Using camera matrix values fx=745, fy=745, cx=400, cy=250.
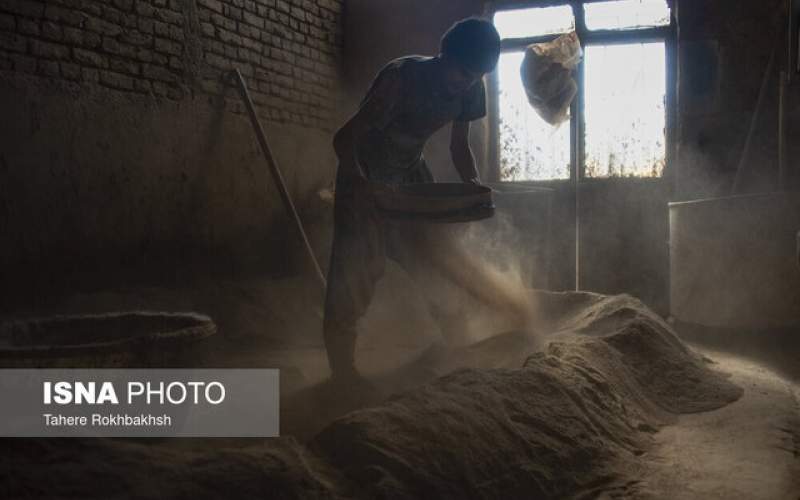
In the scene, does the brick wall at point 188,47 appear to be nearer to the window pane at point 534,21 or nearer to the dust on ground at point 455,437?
the window pane at point 534,21

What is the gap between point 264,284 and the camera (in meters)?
5.89

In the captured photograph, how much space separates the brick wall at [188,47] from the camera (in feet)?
14.5

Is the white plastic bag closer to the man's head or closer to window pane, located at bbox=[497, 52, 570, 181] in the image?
window pane, located at bbox=[497, 52, 570, 181]

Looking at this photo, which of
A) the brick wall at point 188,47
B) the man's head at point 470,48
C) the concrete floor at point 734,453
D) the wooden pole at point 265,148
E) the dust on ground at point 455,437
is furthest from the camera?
the wooden pole at point 265,148

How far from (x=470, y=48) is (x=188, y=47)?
2.95 metres

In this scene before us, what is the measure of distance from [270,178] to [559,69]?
276 centimetres

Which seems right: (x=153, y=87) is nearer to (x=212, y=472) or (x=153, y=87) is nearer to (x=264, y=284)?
(x=264, y=284)

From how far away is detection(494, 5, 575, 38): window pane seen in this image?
7027 millimetres

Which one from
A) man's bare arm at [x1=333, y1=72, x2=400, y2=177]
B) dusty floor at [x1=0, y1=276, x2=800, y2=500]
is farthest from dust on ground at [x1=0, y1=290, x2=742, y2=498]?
man's bare arm at [x1=333, y1=72, x2=400, y2=177]

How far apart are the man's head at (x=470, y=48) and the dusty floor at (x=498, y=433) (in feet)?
4.50

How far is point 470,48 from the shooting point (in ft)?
11.2

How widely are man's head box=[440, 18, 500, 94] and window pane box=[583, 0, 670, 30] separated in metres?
3.82

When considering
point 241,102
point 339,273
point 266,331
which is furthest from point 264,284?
point 339,273

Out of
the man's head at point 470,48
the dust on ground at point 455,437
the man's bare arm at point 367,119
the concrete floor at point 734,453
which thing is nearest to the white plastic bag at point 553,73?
the dust on ground at point 455,437
